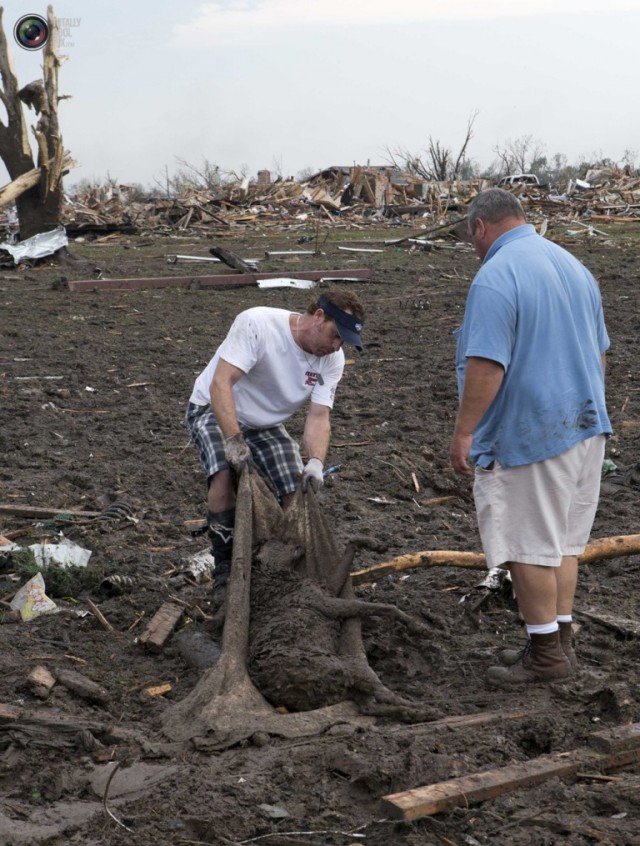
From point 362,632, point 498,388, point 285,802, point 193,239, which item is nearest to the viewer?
point 285,802

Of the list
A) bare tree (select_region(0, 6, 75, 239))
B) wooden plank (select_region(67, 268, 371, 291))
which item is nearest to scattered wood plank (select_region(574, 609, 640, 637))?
wooden plank (select_region(67, 268, 371, 291))

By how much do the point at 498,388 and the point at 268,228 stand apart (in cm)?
3027

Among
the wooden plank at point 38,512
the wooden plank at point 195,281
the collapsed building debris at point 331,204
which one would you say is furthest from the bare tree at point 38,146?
the wooden plank at point 38,512

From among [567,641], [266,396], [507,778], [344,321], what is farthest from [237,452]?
[507,778]

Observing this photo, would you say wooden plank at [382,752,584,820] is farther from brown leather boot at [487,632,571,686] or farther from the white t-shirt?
the white t-shirt

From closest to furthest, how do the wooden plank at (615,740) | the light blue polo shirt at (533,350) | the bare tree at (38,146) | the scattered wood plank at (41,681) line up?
the wooden plank at (615,740) → the light blue polo shirt at (533,350) → the scattered wood plank at (41,681) → the bare tree at (38,146)

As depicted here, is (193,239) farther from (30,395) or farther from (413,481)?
(413,481)

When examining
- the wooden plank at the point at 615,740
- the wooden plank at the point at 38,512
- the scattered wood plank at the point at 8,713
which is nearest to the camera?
the wooden plank at the point at 615,740

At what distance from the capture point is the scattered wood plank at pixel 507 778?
305cm

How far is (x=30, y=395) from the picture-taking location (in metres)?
9.98

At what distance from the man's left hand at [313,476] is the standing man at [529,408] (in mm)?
A: 1013

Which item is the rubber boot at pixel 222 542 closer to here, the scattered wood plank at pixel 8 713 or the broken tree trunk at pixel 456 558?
the broken tree trunk at pixel 456 558

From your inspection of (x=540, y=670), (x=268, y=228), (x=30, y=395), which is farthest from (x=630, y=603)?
(x=268, y=228)

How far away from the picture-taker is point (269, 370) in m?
5.17
